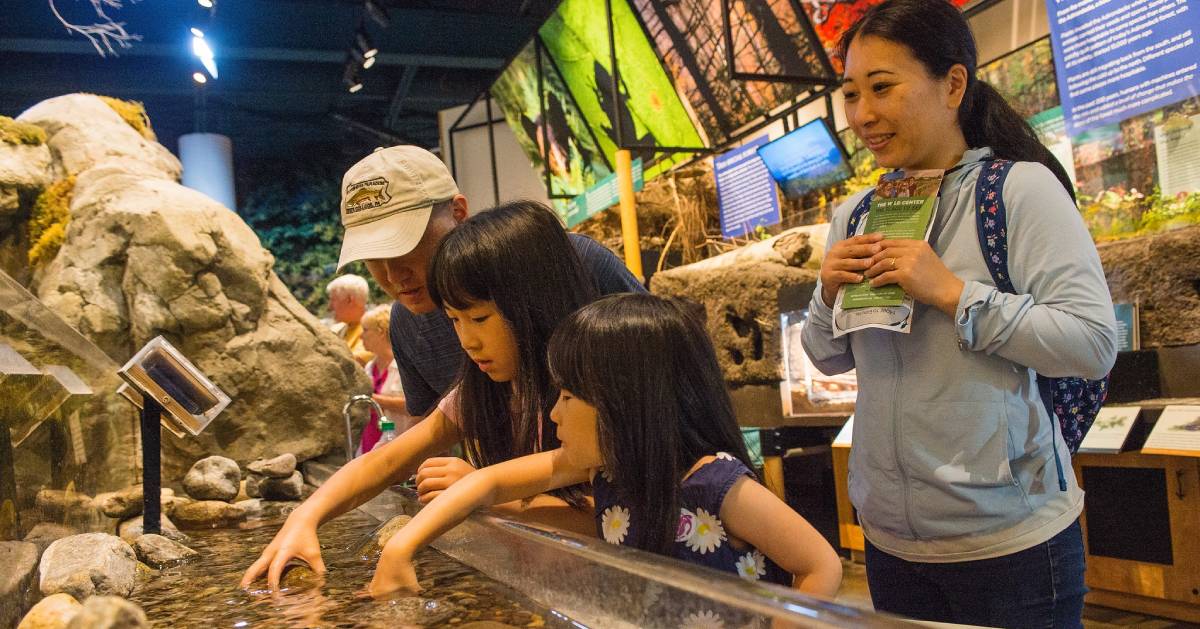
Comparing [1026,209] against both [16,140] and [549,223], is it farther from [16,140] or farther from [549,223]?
[16,140]

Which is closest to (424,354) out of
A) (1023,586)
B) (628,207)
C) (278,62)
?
(1023,586)

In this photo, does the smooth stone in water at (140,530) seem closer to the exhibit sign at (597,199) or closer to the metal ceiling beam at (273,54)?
the exhibit sign at (597,199)

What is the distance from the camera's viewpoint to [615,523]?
1.32 meters

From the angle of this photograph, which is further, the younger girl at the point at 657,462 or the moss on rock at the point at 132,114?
the moss on rock at the point at 132,114

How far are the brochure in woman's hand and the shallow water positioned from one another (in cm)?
69

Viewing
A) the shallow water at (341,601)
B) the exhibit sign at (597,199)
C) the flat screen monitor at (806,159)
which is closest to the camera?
the shallow water at (341,601)

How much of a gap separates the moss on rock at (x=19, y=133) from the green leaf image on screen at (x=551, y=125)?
16.1ft

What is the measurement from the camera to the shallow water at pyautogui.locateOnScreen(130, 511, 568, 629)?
3.68 feet

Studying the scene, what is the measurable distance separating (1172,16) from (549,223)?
2.99 metres

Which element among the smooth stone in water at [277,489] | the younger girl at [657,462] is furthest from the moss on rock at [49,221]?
the younger girl at [657,462]

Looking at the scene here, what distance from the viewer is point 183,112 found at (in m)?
12.9

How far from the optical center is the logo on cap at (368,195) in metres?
1.86

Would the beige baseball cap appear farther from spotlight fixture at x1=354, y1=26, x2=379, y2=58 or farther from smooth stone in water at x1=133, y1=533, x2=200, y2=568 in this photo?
spotlight fixture at x1=354, y1=26, x2=379, y2=58

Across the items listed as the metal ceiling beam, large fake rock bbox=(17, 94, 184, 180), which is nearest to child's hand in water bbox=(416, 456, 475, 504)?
large fake rock bbox=(17, 94, 184, 180)
